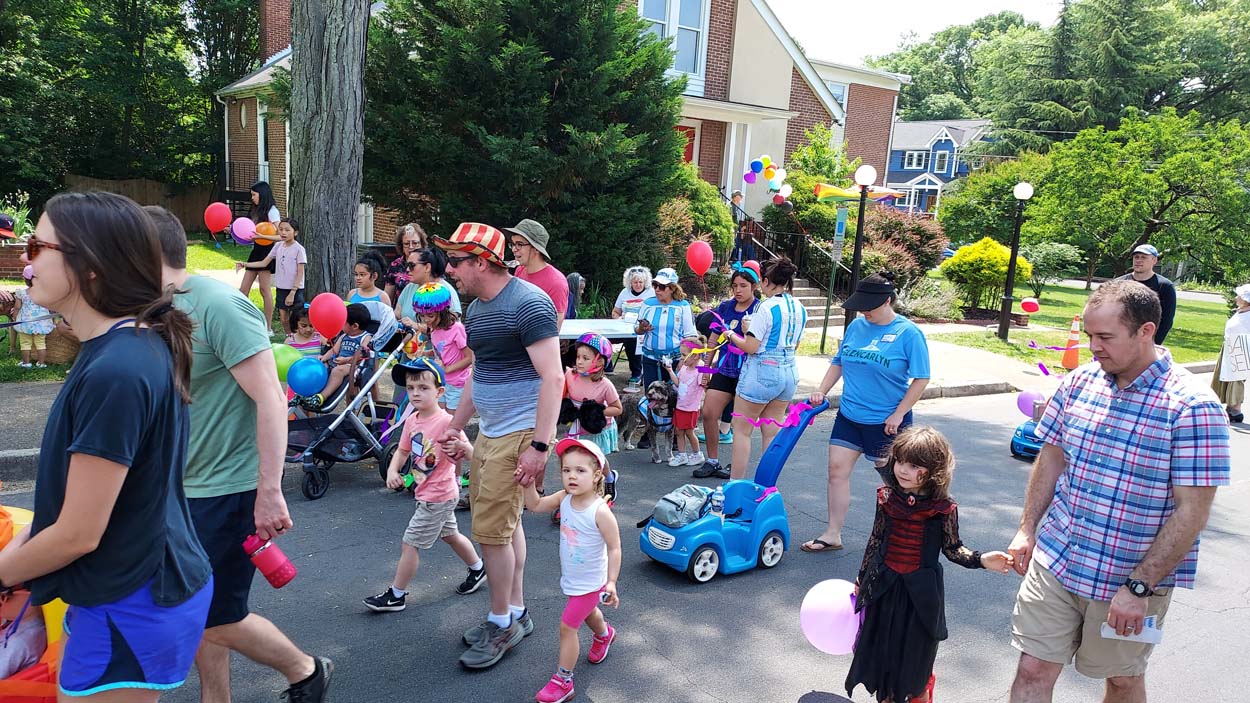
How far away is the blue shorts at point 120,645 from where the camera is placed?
207 centimetres

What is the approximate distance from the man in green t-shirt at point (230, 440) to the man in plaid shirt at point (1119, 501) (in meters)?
2.78

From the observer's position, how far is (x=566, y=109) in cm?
1217

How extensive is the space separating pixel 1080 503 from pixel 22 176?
30.2 m

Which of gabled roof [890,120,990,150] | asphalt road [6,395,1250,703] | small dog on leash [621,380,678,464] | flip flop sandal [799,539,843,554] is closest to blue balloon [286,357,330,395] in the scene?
asphalt road [6,395,1250,703]

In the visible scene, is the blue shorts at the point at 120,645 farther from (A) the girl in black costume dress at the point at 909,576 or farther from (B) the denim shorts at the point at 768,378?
(B) the denim shorts at the point at 768,378

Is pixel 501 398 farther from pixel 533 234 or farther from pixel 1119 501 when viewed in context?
pixel 1119 501

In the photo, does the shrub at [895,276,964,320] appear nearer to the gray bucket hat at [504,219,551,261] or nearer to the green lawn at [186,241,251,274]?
the gray bucket hat at [504,219,551,261]

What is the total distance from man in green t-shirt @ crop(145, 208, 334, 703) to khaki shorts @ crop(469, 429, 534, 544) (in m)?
1.03

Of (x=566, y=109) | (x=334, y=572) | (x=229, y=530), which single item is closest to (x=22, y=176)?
(x=566, y=109)

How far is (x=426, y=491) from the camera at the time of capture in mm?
4223

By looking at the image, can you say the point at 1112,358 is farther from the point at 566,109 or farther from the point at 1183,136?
the point at 1183,136

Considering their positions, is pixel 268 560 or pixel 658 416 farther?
pixel 658 416

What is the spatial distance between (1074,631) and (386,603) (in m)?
3.20

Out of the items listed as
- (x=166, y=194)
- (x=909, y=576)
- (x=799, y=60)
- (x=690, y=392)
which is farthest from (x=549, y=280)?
(x=166, y=194)
